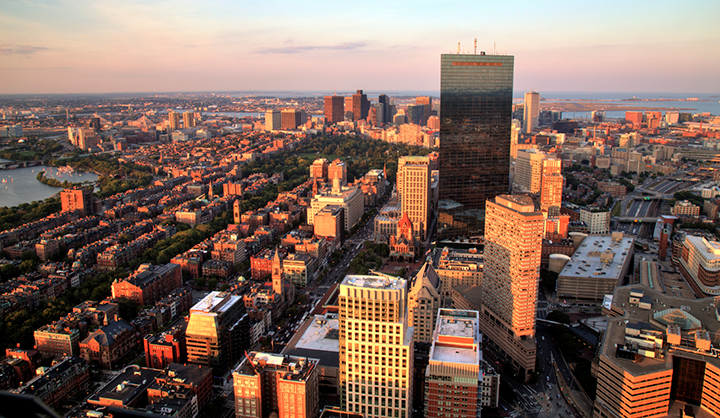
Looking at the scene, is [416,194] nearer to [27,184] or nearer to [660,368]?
[660,368]

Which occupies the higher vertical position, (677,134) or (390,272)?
(677,134)

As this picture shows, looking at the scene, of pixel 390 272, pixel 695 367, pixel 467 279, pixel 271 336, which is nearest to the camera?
pixel 695 367

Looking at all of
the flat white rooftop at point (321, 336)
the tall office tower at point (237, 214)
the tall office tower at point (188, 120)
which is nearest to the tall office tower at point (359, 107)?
the tall office tower at point (188, 120)

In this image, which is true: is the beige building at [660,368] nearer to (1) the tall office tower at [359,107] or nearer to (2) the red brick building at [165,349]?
(2) the red brick building at [165,349]

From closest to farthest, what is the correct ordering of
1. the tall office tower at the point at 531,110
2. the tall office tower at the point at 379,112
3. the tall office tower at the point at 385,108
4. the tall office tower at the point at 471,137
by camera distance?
the tall office tower at the point at 471,137 < the tall office tower at the point at 531,110 < the tall office tower at the point at 379,112 < the tall office tower at the point at 385,108

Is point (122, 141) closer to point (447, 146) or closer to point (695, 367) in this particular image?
A: point (447, 146)

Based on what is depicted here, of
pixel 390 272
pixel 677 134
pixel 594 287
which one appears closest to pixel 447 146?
pixel 390 272

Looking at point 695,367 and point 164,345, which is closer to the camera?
Answer: point 695,367
